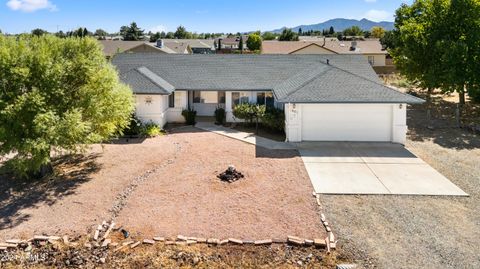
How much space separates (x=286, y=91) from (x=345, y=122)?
3725mm

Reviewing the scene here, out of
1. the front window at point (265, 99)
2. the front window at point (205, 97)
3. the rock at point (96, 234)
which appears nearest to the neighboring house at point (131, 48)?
the front window at point (205, 97)

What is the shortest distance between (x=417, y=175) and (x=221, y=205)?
27.5 feet

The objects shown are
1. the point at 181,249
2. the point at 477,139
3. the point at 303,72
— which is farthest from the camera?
the point at 303,72

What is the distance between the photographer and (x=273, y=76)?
25797 mm

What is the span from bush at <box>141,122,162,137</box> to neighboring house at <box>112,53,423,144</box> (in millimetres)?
677

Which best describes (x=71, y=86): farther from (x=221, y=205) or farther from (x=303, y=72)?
(x=303, y=72)

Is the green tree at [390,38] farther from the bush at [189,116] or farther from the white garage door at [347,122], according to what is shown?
the bush at [189,116]

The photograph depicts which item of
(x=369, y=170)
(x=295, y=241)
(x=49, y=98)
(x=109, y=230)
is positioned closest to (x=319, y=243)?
(x=295, y=241)

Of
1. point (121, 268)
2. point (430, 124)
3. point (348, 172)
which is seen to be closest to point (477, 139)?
point (430, 124)

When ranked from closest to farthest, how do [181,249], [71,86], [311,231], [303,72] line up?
[181,249]
[311,231]
[71,86]
[303,72]

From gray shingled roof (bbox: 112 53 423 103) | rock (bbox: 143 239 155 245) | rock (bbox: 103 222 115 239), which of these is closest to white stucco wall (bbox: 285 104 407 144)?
gray shingled roof (bbox: 112 53 423 103)

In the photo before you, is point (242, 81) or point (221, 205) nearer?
point (221, 205)

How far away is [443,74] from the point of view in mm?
24969

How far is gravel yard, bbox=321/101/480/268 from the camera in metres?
9.45
